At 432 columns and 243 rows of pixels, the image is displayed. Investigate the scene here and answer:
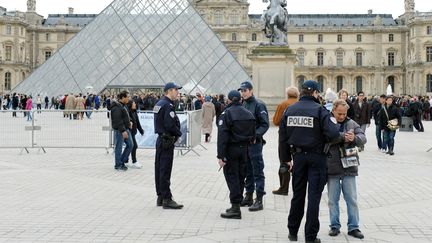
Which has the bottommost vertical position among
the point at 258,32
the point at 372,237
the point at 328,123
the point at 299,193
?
the point at 372,237

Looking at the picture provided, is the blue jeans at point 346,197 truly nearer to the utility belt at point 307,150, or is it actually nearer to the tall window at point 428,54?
the utility belt at point 307,150

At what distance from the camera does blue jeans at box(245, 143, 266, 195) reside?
25.9 ft

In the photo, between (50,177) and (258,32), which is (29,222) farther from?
(258,32)

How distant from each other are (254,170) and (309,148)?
2.20 meters

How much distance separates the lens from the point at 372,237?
20.2 ft

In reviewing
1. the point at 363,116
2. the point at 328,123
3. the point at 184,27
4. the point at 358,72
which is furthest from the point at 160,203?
the point at 358,72

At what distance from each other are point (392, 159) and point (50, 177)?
6.80 metres

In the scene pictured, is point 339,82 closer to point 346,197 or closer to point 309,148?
point 346,197

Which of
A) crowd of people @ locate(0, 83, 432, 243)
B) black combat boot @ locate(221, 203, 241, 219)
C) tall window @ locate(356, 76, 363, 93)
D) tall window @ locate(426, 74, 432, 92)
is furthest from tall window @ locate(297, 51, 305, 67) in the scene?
black combat boot @ locate(221, 203, 241, 219)

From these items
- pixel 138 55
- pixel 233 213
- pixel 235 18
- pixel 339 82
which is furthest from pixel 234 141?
pixel 339 82

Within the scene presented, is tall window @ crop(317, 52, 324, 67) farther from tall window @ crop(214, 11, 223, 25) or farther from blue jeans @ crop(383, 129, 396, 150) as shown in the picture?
blue jeans @ crop(383, 129, 396, 150)

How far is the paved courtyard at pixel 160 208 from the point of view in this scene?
20.3 feet

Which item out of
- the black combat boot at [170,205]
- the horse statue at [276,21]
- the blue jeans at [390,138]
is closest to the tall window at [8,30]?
the horse statue at [276,21]

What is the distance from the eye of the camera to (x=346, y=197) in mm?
6340
